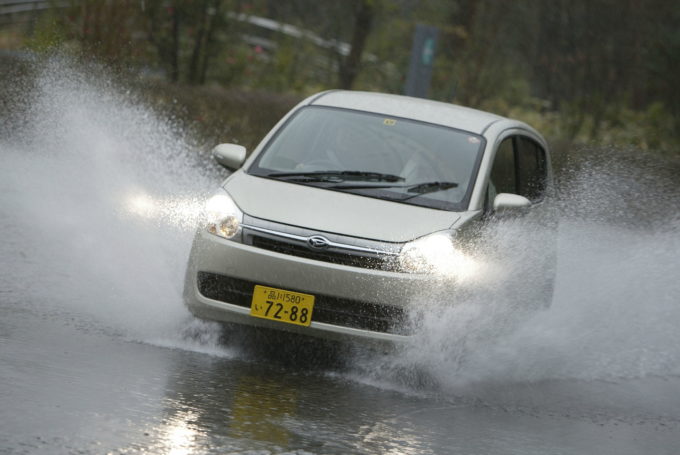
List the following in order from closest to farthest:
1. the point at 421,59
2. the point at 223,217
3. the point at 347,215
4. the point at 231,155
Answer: the point at 347,215, the point at 223,217, the point at 231,155, the point at 421,59

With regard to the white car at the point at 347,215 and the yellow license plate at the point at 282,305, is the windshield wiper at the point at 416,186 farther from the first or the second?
the yellow license plate at the point at 282,305

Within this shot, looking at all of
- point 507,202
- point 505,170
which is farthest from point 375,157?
point 505,170

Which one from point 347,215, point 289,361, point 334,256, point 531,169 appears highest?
point 531,169

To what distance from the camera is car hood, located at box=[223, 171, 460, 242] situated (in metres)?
7.81

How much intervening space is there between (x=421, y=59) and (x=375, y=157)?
9.58 m

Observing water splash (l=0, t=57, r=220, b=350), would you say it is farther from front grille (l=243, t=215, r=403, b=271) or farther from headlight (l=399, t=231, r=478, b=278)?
headlight (l=399, t=231, r=478, b=278)

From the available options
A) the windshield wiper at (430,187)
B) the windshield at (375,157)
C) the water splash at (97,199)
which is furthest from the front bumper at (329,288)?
the windshield wiper at (430,187)

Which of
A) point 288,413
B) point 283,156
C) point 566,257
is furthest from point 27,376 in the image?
point 566,257

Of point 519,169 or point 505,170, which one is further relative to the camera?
point 519,169

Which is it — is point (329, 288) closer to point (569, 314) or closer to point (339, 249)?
point (339, 249)

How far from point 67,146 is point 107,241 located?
474 cm

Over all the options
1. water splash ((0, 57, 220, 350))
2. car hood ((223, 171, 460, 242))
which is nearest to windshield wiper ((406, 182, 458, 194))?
car hood ((223, 171, 460, 242))

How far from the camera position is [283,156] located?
9.09 metres

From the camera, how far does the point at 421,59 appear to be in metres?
18.3
